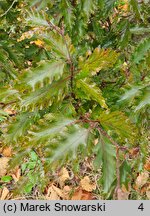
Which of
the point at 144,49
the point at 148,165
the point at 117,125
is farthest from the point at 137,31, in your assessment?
the point at 148,165

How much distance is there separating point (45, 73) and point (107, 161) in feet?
0.93

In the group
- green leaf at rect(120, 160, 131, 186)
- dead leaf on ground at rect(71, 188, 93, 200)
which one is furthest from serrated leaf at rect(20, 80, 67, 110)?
dead leaf on ground at rect(71, 188, 93, 200)

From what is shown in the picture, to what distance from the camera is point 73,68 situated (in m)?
0.97

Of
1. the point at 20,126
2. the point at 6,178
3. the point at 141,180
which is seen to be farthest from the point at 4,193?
the point at 20,126

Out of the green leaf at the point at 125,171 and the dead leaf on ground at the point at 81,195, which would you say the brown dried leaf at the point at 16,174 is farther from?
the green leaf at the point at 125,171

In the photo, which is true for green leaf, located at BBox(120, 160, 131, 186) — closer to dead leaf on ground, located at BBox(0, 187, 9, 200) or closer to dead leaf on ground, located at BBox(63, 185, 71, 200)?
dead leaf on ground, located at BBox(63, 185, 71, 200)

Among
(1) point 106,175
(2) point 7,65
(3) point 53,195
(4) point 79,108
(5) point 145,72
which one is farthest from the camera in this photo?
(3) point 53,195

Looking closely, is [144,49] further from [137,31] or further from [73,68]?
[73,68]

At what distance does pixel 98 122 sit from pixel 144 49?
0.39 m

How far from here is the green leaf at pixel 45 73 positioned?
3.05 ft

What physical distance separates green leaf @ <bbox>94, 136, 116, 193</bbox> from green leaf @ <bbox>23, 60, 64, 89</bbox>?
0.70 ft

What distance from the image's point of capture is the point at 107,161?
93 centimetres

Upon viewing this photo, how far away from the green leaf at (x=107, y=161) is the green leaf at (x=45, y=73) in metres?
0.21

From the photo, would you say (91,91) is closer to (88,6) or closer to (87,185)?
(88,6)
